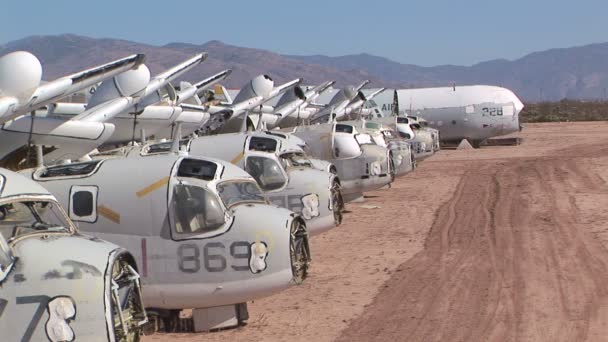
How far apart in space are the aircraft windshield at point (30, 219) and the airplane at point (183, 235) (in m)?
2.81

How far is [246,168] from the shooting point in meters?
16.9

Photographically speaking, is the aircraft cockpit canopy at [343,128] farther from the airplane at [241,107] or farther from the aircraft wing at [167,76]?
the aircraft wing at [167,76]

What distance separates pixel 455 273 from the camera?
52.5ft

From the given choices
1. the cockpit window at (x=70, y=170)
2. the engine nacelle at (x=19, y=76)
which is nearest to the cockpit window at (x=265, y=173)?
the cockpit window at (x=70, y=170)

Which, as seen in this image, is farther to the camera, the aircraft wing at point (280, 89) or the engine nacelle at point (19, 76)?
the aircraft wing at point (280, 89)

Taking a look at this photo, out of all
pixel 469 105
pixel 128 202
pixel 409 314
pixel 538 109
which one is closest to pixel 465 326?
pixel 409 314

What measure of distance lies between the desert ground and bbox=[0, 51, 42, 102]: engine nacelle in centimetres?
350

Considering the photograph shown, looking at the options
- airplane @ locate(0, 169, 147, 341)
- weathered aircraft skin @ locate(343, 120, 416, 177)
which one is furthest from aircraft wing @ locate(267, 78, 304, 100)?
airplane @ locate(0, 169, 147, 341)

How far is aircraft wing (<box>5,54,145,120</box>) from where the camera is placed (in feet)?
39.5

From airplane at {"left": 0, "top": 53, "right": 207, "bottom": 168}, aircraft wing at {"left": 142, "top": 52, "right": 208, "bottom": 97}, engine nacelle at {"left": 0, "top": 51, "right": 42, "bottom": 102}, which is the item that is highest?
aircraft wing at {"left": 142, "top": 52, "right": 208, "bottom": 97}

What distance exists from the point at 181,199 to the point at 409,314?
145 inches

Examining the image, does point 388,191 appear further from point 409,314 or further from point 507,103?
point 507,103

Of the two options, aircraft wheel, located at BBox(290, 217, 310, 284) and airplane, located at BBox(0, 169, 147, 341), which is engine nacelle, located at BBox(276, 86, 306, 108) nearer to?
aircraft wheel, located at BBox(290, 217, 310, 284)

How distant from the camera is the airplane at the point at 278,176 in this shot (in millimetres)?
16719
